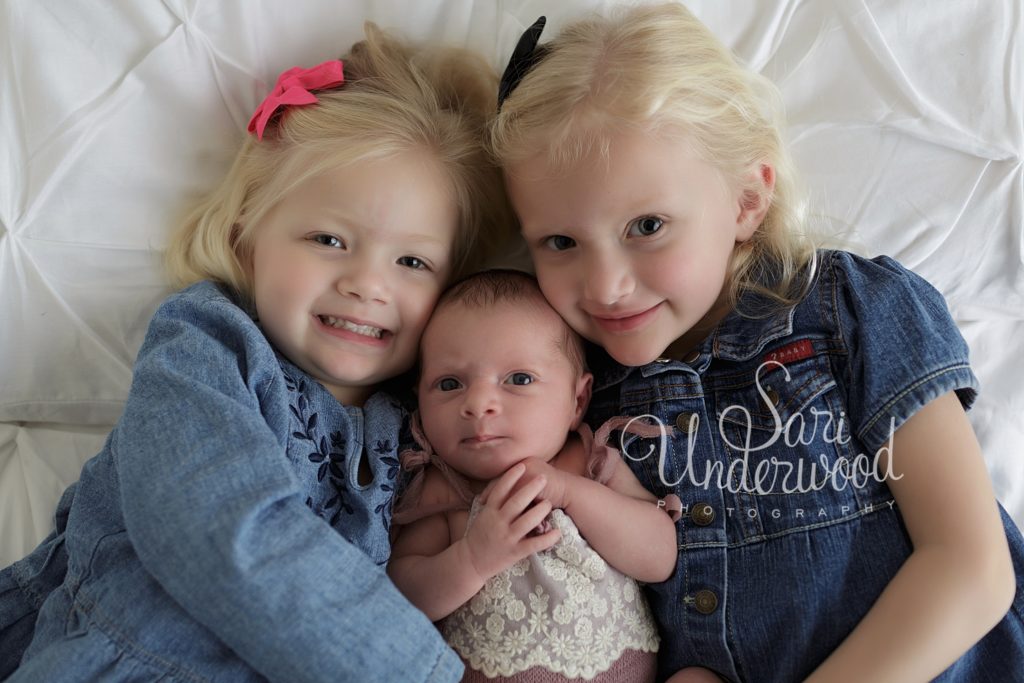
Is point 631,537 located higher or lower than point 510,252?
lower

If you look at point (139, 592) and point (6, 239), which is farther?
point (6, 239)

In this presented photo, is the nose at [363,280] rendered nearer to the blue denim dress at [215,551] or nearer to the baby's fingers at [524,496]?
the blue denim dress at [215,551]

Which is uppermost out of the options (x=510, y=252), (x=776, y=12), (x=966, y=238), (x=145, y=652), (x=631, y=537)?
(x=776, y=12)

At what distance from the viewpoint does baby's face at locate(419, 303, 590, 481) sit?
1252 millimetres

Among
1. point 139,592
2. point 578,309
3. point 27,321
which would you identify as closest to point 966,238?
point 578,309

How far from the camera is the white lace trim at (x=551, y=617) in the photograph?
1176 mm

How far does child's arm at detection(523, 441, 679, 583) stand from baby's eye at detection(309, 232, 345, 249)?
16.5 inches

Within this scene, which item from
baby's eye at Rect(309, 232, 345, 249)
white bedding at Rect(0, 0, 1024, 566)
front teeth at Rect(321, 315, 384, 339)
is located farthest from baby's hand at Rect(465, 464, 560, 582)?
white bedding at Rect(0, 0, 1024, 566)

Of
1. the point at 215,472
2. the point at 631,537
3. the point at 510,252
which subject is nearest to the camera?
the point at 215,472

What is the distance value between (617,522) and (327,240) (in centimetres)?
58

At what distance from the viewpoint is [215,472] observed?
1.04 m

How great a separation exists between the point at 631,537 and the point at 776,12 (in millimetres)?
912

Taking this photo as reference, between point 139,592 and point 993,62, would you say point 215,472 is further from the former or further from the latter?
point 993,62

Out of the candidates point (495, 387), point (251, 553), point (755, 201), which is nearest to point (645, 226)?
point (755, 201)
